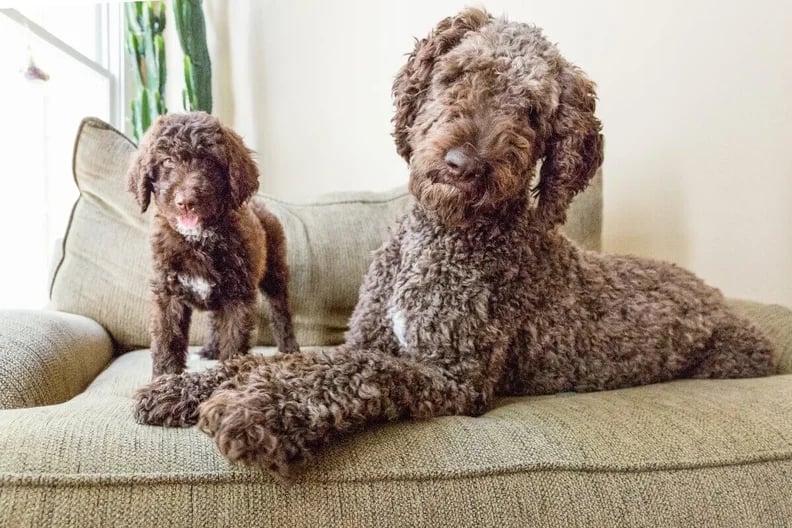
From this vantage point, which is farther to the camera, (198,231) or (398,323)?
(398,323)

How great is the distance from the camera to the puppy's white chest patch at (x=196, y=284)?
3.28 feet

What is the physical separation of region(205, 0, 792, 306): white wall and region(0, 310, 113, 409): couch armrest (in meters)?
1.13

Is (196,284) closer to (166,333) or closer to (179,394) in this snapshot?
(166,333)

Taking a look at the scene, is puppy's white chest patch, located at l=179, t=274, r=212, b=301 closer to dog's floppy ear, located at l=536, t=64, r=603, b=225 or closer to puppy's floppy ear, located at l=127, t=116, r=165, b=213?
puppy's floppy ear, located at l=127, t=116, r=165, b=213

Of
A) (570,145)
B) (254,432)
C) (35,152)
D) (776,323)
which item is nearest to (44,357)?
(254,432)

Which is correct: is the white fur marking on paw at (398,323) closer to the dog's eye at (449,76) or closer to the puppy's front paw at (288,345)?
the puppy's front paw at (288,345)

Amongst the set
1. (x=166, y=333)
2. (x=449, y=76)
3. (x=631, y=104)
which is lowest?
(x=166, y=333)

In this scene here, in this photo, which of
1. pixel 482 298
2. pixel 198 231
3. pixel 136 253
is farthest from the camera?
pixel 136 253

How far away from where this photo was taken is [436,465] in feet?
2.65

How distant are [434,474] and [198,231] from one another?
52 cm

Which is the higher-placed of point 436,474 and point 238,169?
point 238,169

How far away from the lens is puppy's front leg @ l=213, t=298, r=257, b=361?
1.04 m

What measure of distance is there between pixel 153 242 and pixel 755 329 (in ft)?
4.27

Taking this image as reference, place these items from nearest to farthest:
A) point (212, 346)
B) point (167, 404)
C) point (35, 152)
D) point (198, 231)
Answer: point (167, 404), point (198, 231), point (212, 346), point (35, 152)
